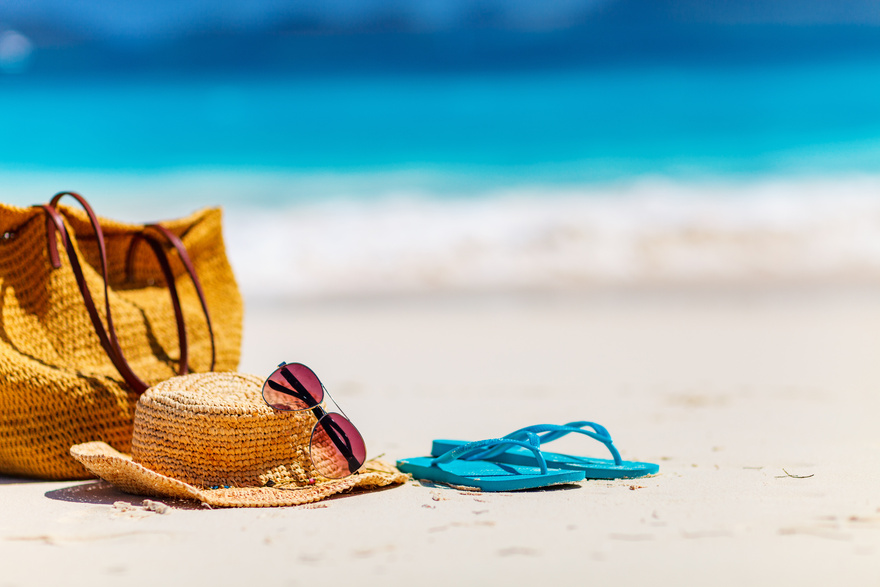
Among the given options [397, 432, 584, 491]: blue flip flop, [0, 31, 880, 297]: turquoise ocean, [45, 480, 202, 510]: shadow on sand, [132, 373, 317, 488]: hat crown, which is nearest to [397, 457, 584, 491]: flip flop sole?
[397, 432, 584, 491]: blue flip flop

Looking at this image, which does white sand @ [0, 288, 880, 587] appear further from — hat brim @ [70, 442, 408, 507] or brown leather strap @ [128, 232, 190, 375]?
brown leather strap @ [128, 232, 190, 375]

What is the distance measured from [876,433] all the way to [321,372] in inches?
112

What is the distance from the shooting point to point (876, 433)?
112 inches

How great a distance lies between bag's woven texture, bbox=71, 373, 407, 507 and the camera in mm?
2018

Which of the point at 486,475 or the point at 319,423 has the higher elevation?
the point at 319,423

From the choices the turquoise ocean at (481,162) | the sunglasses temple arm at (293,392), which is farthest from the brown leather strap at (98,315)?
the turquoise ocean at (481,162)

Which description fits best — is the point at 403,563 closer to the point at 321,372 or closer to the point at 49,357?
the point at 49,357

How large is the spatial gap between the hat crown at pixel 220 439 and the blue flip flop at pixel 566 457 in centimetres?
48

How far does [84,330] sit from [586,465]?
5.11ft

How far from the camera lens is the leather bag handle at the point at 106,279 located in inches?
91.7

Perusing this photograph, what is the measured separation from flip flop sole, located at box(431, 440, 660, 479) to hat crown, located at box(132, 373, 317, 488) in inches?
19.4

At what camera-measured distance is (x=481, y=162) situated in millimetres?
12109

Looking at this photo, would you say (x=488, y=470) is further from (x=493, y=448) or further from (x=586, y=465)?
(x=586, y=465)

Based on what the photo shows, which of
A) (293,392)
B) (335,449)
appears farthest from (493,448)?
(293,392)
